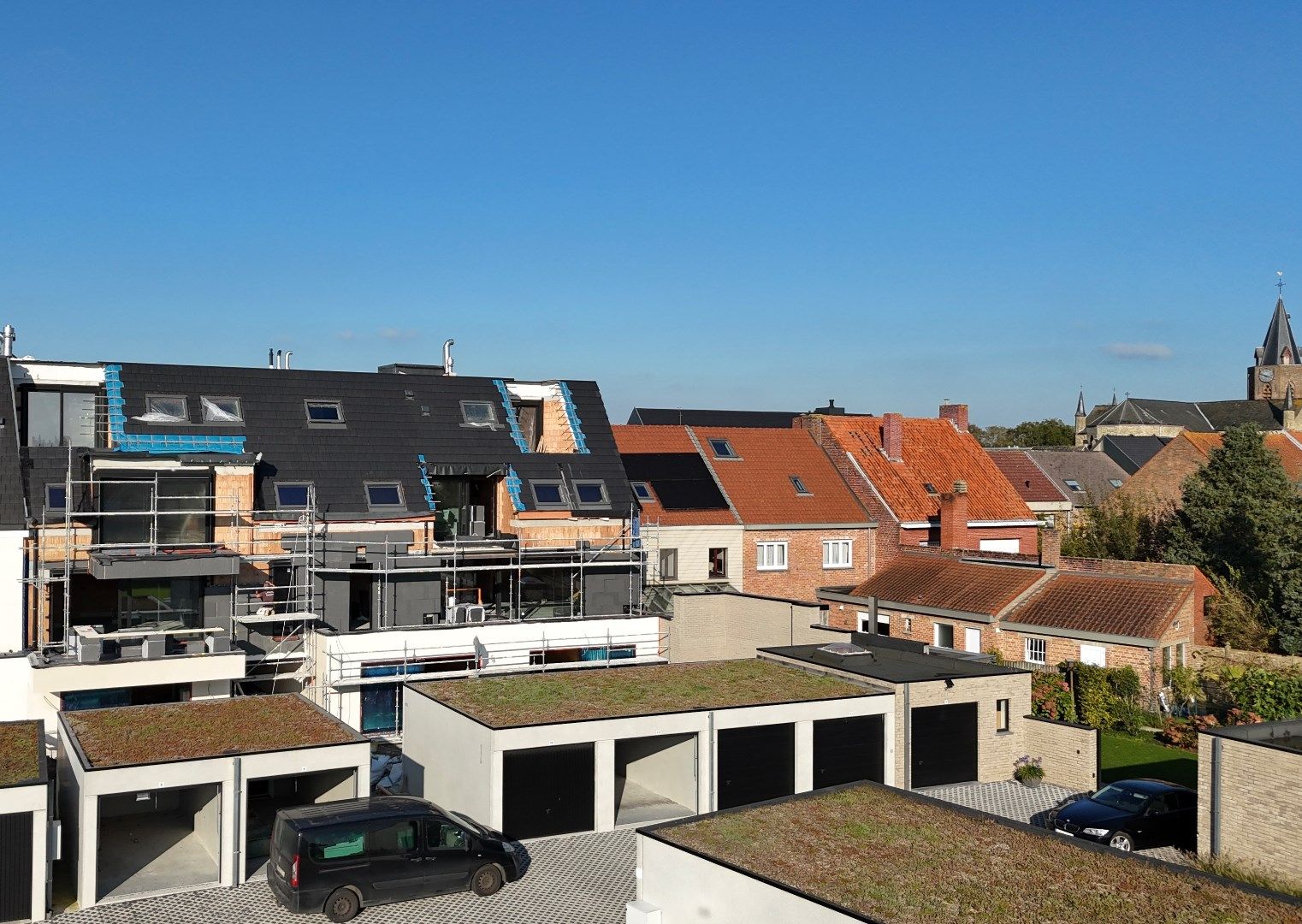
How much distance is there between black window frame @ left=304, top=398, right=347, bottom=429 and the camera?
2930 centimetres

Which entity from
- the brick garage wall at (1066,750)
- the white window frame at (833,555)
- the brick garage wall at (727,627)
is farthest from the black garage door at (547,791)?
the white window frame at (833,555)

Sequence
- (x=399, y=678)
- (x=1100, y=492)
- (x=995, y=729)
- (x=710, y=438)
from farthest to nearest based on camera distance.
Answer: (x=1100, y=492), (x=710, y=438), (x=399, y=678), (x=995, y=729)

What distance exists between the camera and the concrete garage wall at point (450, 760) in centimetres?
1797

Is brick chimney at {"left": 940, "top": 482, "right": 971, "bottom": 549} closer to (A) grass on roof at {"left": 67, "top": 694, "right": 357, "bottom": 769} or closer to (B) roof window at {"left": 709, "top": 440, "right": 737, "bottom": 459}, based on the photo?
(B) roof window at {"left": 709, "top": 440, "right": 737, "bottom": 459}

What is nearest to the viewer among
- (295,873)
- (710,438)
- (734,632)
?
(295,873)

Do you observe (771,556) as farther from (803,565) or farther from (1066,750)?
(1066,750)

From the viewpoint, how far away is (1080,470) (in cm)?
6469

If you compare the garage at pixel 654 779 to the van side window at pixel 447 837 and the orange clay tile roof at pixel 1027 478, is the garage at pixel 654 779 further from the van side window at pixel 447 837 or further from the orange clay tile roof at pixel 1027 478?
the orange clay tile roof at pixel 1027 478

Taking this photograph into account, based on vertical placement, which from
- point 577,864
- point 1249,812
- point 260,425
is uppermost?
point 260,425

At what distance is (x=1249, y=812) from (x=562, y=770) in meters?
9.98

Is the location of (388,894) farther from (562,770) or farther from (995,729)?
(995,729)

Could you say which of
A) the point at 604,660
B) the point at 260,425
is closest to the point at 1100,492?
the point at 604,660

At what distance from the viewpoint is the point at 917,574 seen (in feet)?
119

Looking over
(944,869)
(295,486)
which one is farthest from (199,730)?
(944,869)
